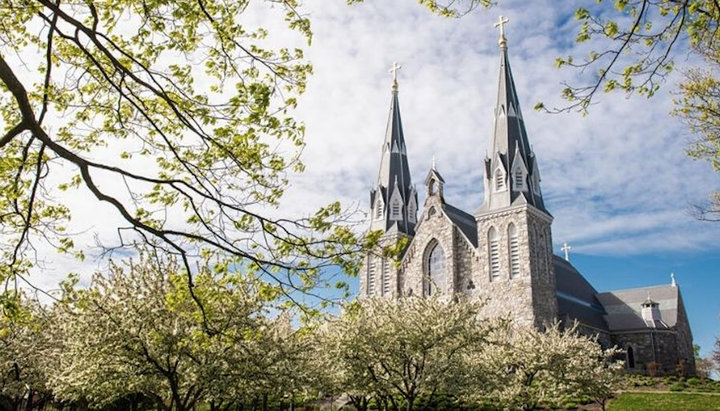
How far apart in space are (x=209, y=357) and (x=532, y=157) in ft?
110

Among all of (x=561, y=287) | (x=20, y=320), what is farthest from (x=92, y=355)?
(x=561, y=287)

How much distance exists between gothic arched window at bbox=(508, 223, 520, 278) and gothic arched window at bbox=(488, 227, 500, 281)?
956 millimetres

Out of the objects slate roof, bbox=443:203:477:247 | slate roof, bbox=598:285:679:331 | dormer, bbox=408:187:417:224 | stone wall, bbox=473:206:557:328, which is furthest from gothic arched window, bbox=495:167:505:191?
slate roof, bbox=598:285:679:331

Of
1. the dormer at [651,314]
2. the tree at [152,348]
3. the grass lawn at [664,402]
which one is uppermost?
the dormer at [651,314]

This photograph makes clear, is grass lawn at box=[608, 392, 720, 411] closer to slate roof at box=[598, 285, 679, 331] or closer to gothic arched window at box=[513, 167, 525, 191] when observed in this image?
gothic arched window at box=[513, 167, 525, 191]

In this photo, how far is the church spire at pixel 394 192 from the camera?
4844 centimetres

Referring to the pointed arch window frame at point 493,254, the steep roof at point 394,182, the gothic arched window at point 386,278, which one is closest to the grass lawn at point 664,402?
the pointed arch window frame at point 493,254

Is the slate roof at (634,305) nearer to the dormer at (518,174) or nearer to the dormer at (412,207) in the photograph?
the dormer at (518,174)

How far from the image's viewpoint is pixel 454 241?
4303 cm

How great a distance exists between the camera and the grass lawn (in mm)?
26102

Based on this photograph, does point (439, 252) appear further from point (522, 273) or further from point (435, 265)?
point (522, 273)

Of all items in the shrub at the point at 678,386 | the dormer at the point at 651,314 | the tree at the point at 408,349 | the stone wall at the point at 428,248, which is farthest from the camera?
the dormer at the point at 651,314

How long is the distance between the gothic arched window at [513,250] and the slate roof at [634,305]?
15.0 m

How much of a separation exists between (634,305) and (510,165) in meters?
19.6
